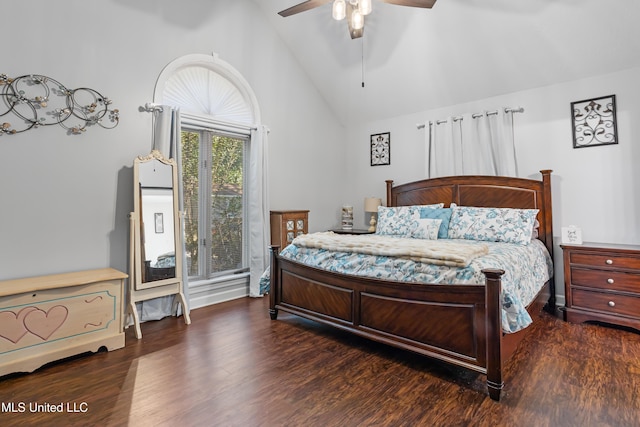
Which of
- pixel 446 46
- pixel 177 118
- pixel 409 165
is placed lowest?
pixel 409 165

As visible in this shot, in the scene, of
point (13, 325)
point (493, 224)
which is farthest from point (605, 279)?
point (13, 325)

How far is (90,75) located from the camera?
291 centimetres

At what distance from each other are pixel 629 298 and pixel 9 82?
17.4ft

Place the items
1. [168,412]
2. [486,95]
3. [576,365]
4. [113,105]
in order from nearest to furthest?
1. [168,412]
2. [576,365]
3. [113,105]
4. [486,95]

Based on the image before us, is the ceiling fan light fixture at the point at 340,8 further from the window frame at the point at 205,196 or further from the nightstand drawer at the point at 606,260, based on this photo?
the nightstand drawer at the point at 606,260

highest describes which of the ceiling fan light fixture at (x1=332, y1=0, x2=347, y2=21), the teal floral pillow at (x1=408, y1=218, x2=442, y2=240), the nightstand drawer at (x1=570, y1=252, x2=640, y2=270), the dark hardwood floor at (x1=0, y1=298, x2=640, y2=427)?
the ceiling fan light fixture at (x1=332, y1=0, x2=347, y2=21)

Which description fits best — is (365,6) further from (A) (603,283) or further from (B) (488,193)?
(A) (603,283)

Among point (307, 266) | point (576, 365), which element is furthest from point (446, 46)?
point (576, 365)

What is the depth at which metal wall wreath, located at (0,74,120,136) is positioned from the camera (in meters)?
2.52

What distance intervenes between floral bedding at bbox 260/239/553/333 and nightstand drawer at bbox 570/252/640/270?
269 mm

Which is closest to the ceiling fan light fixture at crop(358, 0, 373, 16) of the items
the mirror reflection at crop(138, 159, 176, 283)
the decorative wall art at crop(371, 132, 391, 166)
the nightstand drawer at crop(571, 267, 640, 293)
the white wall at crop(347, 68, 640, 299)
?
the mirror reflection at crop(138, 159, 176, 283)

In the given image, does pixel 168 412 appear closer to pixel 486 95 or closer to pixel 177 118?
pixel 177 118

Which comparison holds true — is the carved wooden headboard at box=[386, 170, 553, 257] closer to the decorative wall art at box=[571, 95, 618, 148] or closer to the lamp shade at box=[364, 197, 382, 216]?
the lamp shade at box=[364, 197, 382, 216]

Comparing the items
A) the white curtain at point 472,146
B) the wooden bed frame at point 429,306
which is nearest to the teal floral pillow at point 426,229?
the wooden bed frame at point 429,306
